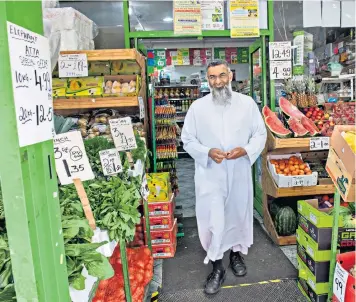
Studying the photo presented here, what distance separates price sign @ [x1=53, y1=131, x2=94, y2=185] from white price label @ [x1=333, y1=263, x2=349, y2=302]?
162cm

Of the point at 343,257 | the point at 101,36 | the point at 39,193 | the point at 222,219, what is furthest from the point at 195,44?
the point at 39,193

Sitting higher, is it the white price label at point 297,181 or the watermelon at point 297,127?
the watermelon at point 297,127

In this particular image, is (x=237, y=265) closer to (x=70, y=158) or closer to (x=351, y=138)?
(x=351, y=138)

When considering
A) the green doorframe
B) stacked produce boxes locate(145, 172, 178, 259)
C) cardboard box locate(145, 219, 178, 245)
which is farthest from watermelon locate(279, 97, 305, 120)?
the green doorframe

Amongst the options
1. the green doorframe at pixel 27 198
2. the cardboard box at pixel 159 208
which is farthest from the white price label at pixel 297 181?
the green doorframe at pixel 27 198

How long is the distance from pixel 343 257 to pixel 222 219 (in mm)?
985

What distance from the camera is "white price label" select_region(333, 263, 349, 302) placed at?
2.12 meters

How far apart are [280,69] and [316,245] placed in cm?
222

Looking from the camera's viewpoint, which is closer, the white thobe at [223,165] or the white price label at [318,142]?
the white thobe at [223,165]

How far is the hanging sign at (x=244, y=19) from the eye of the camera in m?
3.86

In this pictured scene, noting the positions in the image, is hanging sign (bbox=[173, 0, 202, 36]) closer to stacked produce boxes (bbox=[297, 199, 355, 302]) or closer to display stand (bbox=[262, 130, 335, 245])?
display stand (bbox=[262, 130, 335, 245])

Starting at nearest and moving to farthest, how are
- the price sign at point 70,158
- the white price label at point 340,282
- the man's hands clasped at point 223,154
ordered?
the price sign at point 70,158 < the white price label at point 340,282 < the man's hands clasped at point 223,154

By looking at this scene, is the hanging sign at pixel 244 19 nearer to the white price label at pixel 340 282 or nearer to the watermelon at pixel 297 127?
the watermelon at pixel 297 127

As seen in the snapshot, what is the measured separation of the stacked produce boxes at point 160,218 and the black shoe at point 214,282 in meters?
0.70
